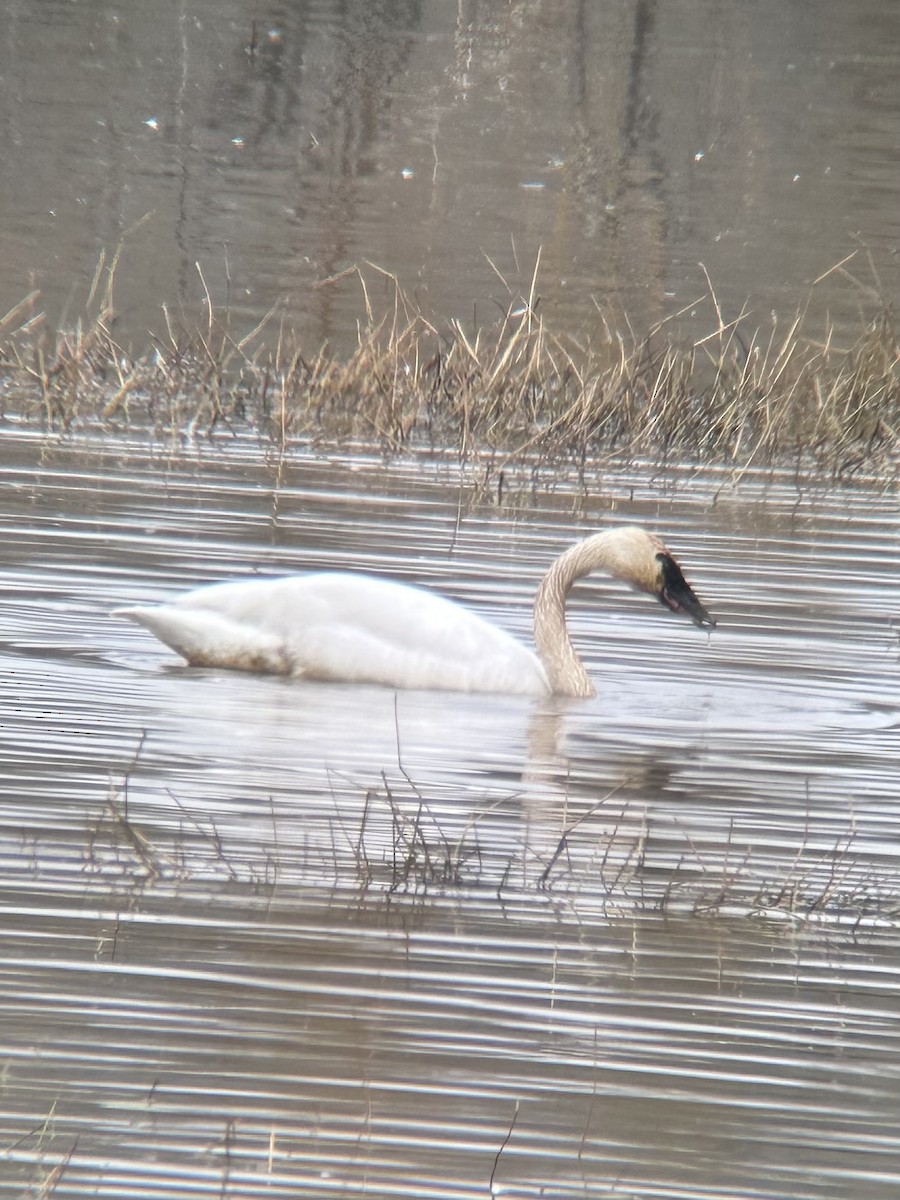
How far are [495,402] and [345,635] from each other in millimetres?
6380

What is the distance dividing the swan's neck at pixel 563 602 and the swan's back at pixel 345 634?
211mm

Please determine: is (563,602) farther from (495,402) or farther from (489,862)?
(495,402)

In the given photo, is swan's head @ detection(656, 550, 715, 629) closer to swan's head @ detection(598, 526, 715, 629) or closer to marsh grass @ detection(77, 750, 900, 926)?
swan's head @ detection(598, 526, 715, 629)

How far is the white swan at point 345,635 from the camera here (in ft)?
24.5

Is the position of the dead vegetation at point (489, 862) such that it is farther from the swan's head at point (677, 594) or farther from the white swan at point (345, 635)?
the swan's head at point (677, 594)

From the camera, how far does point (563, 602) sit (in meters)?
8.05

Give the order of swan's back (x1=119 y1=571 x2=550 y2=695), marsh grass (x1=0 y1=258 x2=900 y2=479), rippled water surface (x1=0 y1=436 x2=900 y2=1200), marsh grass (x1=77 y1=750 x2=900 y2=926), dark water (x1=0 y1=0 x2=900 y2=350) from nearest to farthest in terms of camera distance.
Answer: rippled water surface (x1=0 y1=436 x2=900 y2=1200), marsh grass (x1=77 y1=750 x2=900 y2=926), swan's back (x1=119 y1=571 x2=550 y2=695), marsh grass (x1=0 y1=258 x2=900 y2=479), dark water (x1=0 y1=0 x2=900 y2=350)

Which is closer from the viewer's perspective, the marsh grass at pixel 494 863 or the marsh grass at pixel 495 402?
the marsh grass at pixel 494 863

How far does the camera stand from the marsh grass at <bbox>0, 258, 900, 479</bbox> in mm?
13633

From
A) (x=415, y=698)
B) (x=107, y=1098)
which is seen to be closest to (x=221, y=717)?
(x=415, y=698)

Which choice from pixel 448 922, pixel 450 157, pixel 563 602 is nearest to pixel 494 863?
pixel 448 922

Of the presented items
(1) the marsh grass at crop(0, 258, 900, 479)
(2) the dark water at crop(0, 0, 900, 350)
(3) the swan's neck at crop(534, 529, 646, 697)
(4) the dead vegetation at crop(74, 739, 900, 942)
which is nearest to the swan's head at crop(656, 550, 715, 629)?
(3) the swan's neck at crop(534, 529, 646, 697)

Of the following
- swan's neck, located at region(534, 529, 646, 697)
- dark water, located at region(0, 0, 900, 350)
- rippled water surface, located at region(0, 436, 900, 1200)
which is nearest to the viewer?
rippled water surface, located at region(0, 436, 900, 1200)

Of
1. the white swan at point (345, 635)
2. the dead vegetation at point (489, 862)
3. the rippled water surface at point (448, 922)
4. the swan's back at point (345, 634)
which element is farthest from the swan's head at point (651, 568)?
the dead vegetation at point (489, 862)
